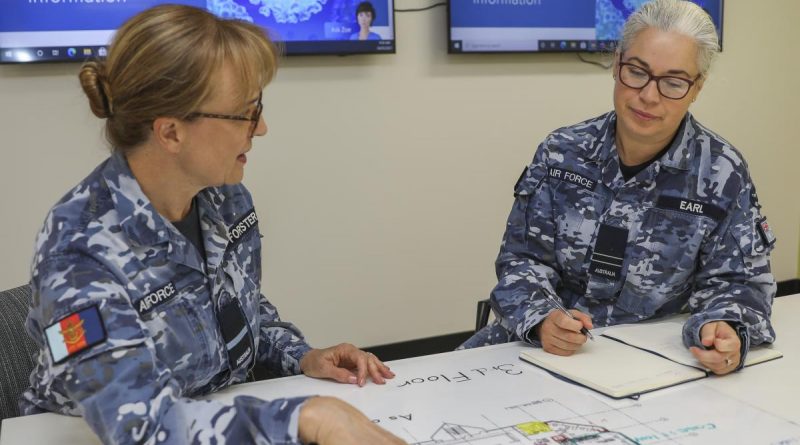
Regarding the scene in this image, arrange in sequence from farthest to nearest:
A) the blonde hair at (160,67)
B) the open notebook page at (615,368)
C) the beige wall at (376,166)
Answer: the beige wall at (376,166) < the open notebook page at (615,368) < the blonde hair at (160,67)

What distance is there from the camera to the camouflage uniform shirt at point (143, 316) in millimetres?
978

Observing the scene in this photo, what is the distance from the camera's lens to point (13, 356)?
136cm

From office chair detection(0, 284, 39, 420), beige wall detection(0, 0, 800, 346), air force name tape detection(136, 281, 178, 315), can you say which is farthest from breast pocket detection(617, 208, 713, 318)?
beige wall detection(0, 0, 800, 346)

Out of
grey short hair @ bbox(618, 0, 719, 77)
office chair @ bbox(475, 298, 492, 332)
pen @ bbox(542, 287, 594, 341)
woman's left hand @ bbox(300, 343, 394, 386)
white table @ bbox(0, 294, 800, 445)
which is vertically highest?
grey short hair @ bbox(618, 0, 719, 77)

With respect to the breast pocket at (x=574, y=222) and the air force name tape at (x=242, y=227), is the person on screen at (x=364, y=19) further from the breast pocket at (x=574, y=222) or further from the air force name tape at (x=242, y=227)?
the air force name tape at (x=242, y=227)

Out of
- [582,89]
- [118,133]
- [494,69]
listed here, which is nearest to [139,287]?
[118,133]

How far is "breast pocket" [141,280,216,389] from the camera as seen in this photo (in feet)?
3.84

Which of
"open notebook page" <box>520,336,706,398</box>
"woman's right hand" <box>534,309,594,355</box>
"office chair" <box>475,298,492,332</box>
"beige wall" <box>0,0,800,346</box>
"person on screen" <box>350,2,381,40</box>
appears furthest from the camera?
"person on screen" <box>350,2,381,40</box>

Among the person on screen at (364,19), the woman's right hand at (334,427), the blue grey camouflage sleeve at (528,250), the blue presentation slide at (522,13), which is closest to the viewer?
the woman's right hand at (334,427)

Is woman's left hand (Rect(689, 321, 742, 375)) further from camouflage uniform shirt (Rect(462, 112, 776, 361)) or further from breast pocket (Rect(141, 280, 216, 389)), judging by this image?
breast pocket (Rect(141, 280, 216, 389))

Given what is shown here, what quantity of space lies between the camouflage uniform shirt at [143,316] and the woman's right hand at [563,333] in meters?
0.59

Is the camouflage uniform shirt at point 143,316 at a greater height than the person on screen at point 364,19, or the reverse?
the person on screen at point 364,19

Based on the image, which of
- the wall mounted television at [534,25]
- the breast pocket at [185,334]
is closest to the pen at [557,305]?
the breast pocket at [185,334]

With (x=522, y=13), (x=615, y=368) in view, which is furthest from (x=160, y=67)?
(x=522, y=13)
